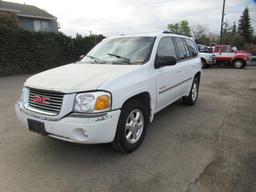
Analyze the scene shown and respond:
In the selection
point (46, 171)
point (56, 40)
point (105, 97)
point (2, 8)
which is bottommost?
point (46, 171)

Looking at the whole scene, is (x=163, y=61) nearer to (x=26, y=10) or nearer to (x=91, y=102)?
(x=91, y=102)

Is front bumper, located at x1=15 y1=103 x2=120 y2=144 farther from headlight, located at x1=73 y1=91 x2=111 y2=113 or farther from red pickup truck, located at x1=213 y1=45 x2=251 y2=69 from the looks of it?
red pickup truck, located at x1=213 y1=45 x2=251 y2=69

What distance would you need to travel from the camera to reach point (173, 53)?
471 cm

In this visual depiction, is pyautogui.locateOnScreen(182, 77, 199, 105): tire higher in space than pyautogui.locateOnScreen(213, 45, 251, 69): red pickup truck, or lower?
lower

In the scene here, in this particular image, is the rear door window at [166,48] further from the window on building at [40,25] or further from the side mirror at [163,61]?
the window on building at [40,25]

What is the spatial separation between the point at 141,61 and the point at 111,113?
1.22 metres

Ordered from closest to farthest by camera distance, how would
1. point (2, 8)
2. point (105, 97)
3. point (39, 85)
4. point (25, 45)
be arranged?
point (105, 97)
point (39, 85)
point (25, 45)
point (2, 8)

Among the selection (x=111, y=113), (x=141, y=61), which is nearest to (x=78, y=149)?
(x=111, y=113)

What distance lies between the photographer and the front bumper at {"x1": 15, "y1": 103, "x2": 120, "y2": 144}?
283 cm

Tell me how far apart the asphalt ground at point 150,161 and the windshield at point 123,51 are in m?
1.43

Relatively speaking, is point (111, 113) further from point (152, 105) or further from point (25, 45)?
point (25, 45)

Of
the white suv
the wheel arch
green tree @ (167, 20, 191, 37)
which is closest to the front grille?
the white suv

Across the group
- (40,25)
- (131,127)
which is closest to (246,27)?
(40,25)

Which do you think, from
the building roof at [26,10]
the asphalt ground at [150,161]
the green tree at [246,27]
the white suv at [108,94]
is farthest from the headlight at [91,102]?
the green tree at [246,27]
